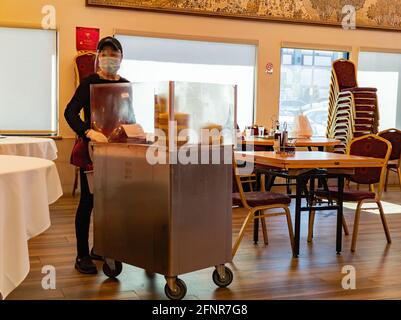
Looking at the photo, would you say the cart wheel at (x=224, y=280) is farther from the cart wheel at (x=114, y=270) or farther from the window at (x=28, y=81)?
the window at (x=28, y=81)

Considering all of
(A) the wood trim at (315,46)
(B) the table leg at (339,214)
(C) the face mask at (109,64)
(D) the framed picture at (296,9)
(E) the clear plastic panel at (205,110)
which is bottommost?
(B) the table leg at (339,214)

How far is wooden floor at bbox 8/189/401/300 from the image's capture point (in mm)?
3104

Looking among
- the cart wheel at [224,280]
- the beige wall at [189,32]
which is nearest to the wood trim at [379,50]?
the beige wall at [189,32]

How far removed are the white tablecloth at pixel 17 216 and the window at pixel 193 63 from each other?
16.2ft

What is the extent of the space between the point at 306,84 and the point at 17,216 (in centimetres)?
664

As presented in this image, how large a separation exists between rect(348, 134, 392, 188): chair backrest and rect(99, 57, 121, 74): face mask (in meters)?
2.25

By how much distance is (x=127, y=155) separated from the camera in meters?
3.07

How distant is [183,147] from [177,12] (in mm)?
4712

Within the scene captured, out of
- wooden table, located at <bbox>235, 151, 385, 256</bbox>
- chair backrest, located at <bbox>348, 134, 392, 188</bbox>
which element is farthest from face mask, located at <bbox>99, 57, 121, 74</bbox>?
chair backrest, located at <bbox>348, 134, 392, 188</bbox>

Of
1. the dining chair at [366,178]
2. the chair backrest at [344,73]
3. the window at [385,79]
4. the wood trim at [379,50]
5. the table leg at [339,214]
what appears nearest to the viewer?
the table leg at [339,214]

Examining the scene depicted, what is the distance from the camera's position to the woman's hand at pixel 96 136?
3.20m

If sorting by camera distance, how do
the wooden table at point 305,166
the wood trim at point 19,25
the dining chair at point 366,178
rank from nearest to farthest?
the wooden table at point 305,166, the dining chair at point 366,178, the wood trim at point 19,25

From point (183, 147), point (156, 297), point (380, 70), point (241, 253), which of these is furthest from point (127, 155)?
point (380, 70)

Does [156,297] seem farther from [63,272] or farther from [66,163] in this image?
[66,163]
